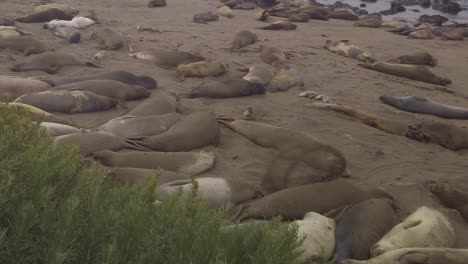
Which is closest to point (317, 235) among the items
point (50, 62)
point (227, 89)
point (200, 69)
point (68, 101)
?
point (68, 101)

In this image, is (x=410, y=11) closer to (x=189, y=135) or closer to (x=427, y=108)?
(x=427, y=108)

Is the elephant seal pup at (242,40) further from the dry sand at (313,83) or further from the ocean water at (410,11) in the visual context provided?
the ocean water at (410,11)

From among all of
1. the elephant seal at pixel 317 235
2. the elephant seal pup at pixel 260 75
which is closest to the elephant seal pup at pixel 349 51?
the elephant seal pup at pixel 260 75

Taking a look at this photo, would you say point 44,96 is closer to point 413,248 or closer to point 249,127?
point 249,127

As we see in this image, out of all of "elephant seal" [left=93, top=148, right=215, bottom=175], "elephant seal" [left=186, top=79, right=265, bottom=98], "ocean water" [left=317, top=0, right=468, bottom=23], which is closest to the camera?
"elephant seal" [left=93, top=148, right=215, bottom=175]

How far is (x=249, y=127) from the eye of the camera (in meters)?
6.57

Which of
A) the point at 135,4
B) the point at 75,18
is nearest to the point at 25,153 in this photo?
the point at 75,18

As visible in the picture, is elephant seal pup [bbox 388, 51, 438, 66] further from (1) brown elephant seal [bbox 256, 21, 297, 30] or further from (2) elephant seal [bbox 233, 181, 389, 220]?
(2) elephant seal [bbox 233, 181, 389, 220]

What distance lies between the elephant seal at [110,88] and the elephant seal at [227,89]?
2.49 ft

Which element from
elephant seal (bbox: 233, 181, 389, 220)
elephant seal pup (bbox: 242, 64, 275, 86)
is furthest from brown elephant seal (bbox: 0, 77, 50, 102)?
elephant seal (bbox: 233, 181, 389, 220)

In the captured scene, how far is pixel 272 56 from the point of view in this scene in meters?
10.4

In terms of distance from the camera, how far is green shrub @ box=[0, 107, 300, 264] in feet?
7.14

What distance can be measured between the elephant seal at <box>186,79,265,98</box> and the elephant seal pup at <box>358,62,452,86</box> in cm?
324

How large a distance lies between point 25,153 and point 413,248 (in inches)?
107
